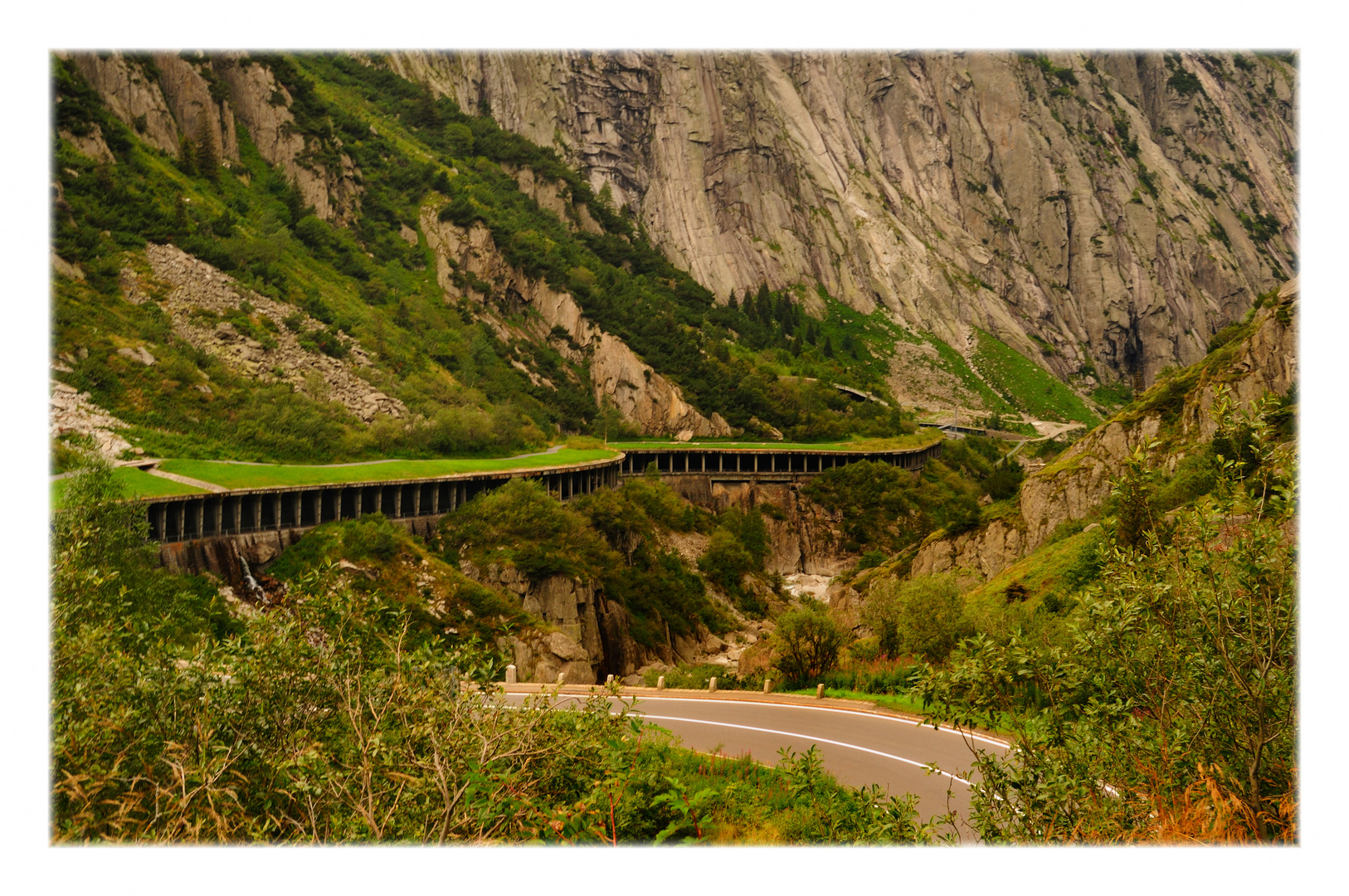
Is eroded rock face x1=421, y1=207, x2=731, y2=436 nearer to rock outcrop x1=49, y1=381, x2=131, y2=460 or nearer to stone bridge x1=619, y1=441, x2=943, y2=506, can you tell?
stone bridge x1=619, y1=441, x2=943, y2=506

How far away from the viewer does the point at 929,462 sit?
305 feet

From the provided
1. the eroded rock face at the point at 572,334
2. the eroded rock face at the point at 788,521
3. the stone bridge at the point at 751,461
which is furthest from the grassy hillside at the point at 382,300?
the eroded rock face at the point at 788,521

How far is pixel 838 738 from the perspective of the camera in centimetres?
1844

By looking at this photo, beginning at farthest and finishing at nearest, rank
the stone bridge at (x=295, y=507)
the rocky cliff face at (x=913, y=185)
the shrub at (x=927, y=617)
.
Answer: the rocky cliff face at (x=913, y=185)
the stone bridge at (x=295, y=507)
the shrub at (x=927, y=617)

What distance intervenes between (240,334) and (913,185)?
150m

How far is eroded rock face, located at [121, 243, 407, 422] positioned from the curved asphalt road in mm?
43447

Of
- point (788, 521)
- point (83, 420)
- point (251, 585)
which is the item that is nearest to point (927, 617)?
point (251, 585)

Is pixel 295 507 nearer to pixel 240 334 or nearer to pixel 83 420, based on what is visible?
pixel 83 420

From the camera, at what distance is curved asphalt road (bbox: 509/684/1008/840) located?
51.4 feet

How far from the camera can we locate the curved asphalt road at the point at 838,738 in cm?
1566

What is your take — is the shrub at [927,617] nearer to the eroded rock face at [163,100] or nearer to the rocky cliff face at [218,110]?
the rocky cliff face at [218,110]

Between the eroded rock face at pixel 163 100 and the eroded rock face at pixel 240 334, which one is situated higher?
the eroded rock face at pixel 163 100

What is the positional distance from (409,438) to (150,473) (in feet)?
73.2

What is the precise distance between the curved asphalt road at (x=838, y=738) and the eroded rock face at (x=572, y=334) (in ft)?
239
